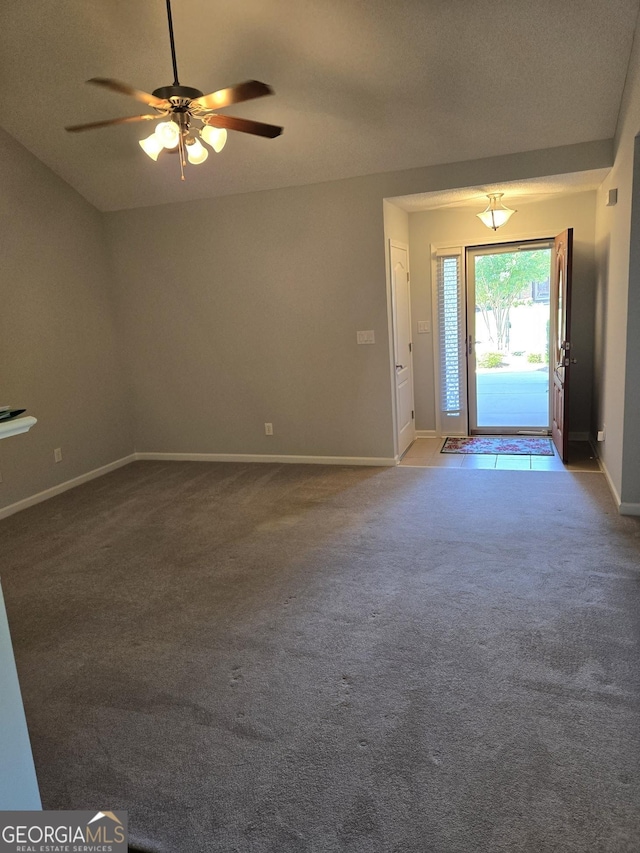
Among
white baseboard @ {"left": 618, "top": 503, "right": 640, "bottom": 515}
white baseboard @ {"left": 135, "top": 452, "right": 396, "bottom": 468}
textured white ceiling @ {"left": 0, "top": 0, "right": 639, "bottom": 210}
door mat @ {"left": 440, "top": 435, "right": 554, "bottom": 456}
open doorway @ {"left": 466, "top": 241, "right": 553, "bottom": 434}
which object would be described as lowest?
white baseboard @ {"left": 618, "top": 503, "right": 640, "bottom": 515}

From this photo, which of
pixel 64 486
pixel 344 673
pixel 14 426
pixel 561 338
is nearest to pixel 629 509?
pixel 561 338

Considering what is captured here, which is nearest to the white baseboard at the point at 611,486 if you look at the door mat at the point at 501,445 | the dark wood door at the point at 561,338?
the dark wood door at the point at 561,338

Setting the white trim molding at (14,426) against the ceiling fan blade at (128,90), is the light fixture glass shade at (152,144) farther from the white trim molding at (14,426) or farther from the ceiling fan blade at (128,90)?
the white trim molding at (14,426)

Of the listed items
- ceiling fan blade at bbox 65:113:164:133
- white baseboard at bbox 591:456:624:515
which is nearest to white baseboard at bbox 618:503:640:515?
white baseboard at bbox 591:456:624:515

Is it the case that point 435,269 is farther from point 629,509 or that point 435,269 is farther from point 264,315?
point 629,509

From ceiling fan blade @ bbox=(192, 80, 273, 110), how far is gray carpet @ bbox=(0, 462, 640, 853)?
8.29 feet

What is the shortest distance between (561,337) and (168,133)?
12.5 feet

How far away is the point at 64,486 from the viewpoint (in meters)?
5.20

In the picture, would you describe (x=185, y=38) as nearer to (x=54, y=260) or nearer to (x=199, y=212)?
(x=199, y=212)

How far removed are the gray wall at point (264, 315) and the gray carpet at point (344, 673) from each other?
1448mm

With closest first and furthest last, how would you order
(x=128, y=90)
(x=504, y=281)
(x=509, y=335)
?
(x=128, y=90)
(x=504, y=281)
(x=509, y=335)

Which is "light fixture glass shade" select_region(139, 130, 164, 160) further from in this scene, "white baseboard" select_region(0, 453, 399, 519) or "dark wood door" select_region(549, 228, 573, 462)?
"dark wood door" select_region(549, 228, 573, 462)

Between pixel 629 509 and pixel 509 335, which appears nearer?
pixel 629 509

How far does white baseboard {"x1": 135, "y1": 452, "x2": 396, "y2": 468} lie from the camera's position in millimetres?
5363
